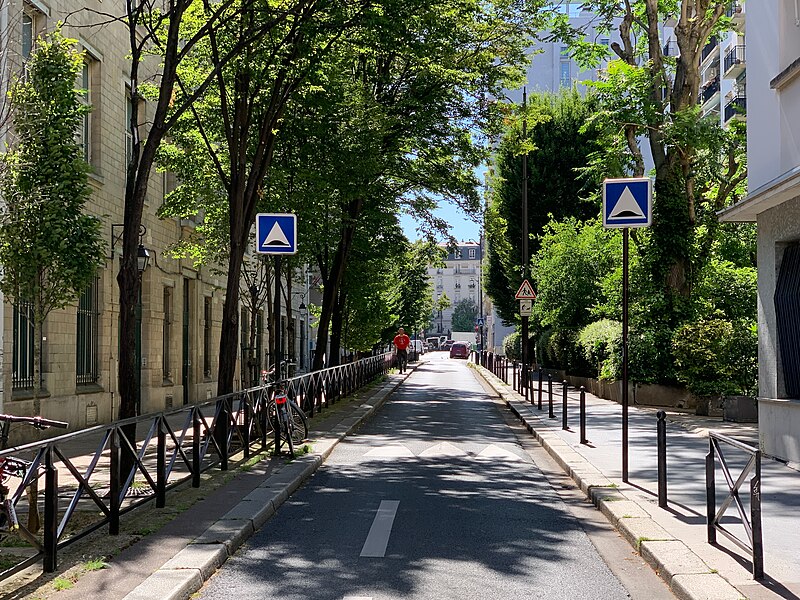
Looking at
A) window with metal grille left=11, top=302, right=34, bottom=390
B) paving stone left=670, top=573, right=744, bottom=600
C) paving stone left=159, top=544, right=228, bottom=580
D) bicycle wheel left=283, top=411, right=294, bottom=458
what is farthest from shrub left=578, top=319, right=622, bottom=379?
paving stone left=159, top=544, right=228, bottom=580

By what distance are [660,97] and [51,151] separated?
588 inches

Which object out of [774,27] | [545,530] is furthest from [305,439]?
[774,27]

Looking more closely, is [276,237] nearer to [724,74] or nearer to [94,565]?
[94,565]

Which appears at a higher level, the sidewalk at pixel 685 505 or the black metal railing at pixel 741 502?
the black metal railing at pixel 741 502

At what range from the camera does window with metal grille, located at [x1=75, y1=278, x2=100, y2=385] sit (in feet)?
59.7

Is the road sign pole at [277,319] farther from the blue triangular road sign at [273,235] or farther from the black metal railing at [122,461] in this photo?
the black metal railing at [122,461]

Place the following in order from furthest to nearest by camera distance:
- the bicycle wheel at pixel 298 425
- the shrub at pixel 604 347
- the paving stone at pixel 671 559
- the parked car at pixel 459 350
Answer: the parked car at pixel 459 350, the shrub at pixel 604 347, the bicycle wheel at pixel 298 425, the paving stone at pixel 671 559

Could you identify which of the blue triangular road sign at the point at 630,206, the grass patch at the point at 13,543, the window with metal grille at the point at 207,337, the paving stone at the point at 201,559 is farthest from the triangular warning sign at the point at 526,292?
the grass patch at the point at 13,543

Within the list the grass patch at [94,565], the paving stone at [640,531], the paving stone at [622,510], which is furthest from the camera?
the paving stone at [622,510]

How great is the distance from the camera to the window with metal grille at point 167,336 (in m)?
24.3

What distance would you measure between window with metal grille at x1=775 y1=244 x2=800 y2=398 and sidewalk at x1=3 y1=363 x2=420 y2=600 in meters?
6.30

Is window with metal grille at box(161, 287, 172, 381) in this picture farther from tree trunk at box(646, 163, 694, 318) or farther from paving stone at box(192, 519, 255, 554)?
paving stone at box(192, 519, 255, 554)

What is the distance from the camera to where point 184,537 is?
7273mm

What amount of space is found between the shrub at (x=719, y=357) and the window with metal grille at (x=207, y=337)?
14.8m
